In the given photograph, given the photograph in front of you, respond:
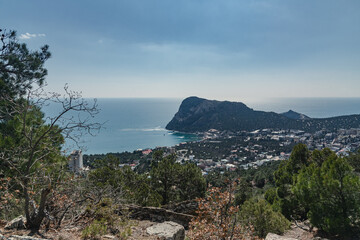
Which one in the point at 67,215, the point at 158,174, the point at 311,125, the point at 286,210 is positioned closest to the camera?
the point at 67,215

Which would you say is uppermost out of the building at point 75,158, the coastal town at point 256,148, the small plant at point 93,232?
the building at point 75,158

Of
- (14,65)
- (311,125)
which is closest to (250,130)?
(311,125)

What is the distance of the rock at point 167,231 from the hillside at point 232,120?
9490cm

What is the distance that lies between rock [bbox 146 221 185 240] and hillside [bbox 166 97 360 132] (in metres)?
94.9

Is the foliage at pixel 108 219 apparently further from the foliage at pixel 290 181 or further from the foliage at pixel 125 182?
the foliage at pixel 290 181

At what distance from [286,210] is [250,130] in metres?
91.0

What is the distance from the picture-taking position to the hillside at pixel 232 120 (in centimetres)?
8860

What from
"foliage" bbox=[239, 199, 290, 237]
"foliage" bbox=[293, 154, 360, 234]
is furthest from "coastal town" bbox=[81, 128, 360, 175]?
"foliage" bbox=[293, 154, 360, 234]

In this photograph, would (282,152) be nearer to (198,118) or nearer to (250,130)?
(250,130)

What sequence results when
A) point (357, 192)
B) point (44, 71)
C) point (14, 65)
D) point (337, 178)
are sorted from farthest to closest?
point (44, 71) < point (14, 65) < point (337, 178) < point (357, 192)

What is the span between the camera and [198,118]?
10994 cm

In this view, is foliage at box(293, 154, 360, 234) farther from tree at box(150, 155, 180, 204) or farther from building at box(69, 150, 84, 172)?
tree at box(150, 155, 180, 204)

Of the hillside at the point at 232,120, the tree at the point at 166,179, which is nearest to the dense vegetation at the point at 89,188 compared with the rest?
the tree at the point at 166,179

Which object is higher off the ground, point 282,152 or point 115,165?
point 115,165
